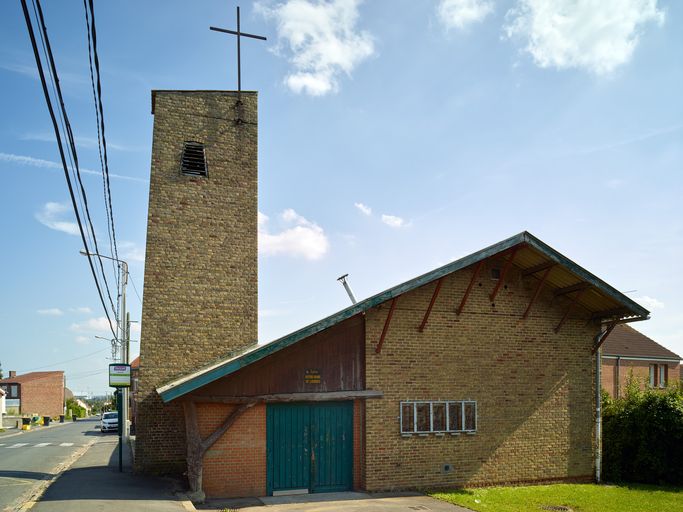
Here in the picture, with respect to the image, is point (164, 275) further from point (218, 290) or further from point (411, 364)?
point (411, 364)

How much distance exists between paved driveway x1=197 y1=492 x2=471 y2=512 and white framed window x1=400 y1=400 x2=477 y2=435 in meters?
1.68

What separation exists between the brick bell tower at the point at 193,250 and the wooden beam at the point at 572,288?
846cm

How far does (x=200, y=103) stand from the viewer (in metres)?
17.4

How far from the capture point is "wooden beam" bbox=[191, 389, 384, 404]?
13055mm

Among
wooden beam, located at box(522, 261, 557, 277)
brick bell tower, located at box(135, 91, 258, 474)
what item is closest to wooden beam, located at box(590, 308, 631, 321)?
wooden beam, located at box(522, 261, 557, 277)

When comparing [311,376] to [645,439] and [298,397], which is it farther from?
[645,439]

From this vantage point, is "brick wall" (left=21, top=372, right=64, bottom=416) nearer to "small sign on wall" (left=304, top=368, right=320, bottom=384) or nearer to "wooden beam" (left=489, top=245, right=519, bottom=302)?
"small sign on wall" (left=304, top=368, right=320, bottom=384)

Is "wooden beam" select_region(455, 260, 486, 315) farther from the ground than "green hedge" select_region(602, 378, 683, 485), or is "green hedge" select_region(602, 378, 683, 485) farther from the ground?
"wooden beam" select_region(455, 260, 486, 315)

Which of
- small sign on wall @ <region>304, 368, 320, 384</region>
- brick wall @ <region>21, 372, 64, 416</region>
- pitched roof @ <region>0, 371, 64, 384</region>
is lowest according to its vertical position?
brick wall @ <region>21, 372, 64, 416</region>

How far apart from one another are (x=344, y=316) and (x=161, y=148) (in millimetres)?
7530

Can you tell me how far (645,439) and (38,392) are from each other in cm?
8847

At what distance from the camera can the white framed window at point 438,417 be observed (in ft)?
48.0

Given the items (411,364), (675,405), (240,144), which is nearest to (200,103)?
(240,144)

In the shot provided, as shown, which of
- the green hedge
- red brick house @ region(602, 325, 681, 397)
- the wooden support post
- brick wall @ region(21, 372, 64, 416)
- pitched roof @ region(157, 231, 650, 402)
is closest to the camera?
pitched roof @ region(157, 231, 650, 402)
